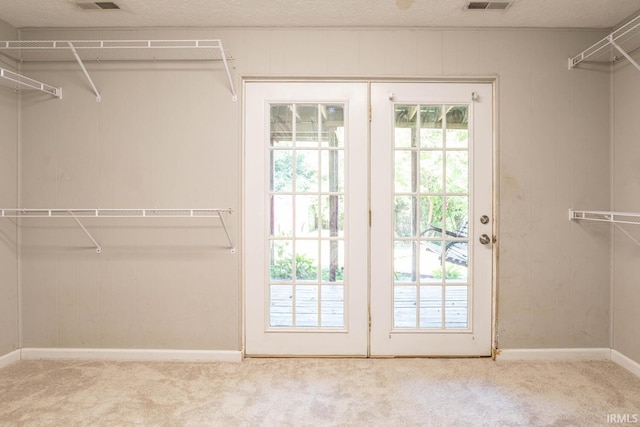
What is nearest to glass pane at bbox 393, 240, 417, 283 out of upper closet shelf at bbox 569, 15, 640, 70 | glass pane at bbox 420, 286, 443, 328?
glass pane at bbox 420, 286, 443, 328

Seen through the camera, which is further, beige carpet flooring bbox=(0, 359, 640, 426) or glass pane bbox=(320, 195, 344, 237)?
glass pane bbox=(320, 195, 344, 237)

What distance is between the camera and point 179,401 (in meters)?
2.06

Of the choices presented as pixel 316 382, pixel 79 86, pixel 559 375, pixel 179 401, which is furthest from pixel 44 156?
pixel 559 375

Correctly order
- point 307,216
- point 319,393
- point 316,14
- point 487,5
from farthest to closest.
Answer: point 307,216 < point 316,14 < point 487,5 < point 319,393

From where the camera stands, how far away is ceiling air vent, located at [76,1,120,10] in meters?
2.26

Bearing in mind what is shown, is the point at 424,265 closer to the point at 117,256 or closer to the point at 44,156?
the point at 117,256

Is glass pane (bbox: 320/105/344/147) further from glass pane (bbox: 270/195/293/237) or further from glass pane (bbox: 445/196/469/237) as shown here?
glass pane (bbox: 445/196/469/237)

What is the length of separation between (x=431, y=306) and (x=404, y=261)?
1.22 ft

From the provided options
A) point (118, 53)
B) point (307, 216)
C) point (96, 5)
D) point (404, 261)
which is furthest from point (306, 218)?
point (96, 5)

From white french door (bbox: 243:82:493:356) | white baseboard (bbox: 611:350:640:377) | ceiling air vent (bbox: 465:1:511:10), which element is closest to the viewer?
ceiling air vent (bbox: 465:1:511:10)

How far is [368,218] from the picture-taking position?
2.60 m

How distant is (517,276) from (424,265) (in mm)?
647

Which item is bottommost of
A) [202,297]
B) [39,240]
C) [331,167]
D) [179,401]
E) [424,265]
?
[179,401]

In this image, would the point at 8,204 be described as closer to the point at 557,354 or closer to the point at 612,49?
the point at 557,354
